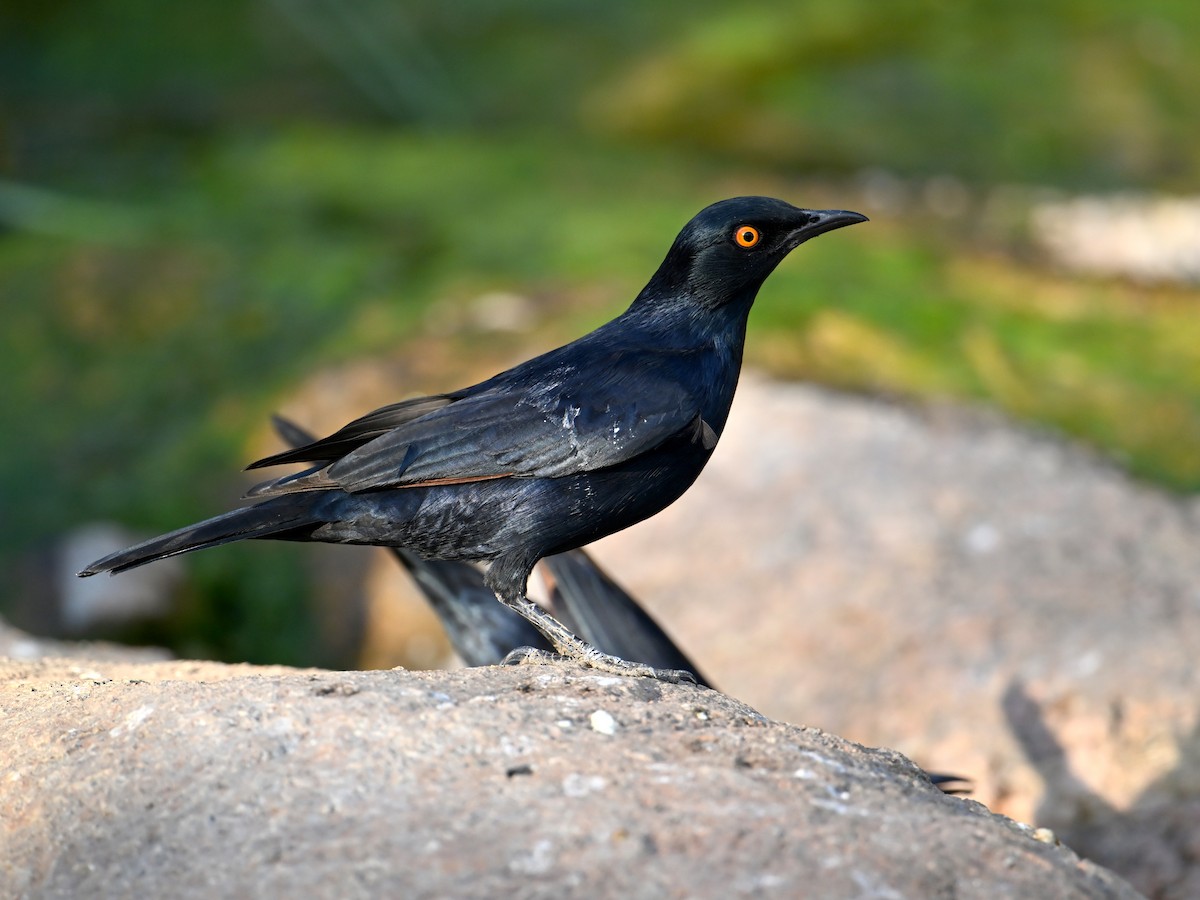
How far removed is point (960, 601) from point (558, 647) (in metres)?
3.39

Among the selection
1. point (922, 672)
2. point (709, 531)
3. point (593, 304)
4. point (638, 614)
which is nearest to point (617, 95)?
point (593, 304)

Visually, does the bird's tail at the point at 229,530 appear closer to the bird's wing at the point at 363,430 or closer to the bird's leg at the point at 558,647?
the bird's wing at the point at 363,430

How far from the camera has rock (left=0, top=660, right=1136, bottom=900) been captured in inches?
124

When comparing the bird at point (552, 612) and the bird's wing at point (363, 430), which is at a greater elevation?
the bird's wing at point (363, 430)

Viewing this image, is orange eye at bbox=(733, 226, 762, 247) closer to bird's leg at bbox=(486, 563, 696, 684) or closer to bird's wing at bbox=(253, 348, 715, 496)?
bird's wing at bbox=(253, 348, 715, 496)

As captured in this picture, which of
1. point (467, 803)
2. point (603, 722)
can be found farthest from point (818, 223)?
point (467, 803)

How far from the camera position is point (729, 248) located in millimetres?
5008

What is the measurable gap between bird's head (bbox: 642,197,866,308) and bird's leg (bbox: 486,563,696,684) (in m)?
1.19

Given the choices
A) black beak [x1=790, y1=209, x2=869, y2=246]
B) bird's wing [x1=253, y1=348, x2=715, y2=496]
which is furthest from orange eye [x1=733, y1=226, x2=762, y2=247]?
bird's wing [x1=253, y1=348, x2=715, y2=496]

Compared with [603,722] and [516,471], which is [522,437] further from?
[603,722]

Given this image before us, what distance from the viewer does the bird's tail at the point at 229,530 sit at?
4.35 m

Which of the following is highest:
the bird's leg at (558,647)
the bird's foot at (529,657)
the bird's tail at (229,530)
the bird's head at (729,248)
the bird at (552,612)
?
the bird's head at (729,248)

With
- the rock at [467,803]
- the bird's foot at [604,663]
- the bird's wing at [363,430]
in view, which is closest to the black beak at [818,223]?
the bird's wing at [363,430]

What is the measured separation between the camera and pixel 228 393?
1042 centimetres
